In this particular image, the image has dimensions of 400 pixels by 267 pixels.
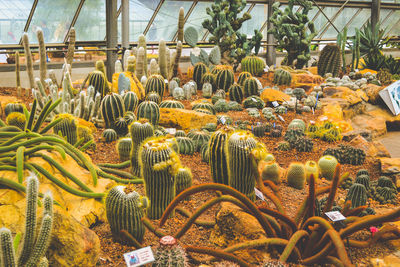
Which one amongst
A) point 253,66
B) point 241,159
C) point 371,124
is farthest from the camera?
point 253,66

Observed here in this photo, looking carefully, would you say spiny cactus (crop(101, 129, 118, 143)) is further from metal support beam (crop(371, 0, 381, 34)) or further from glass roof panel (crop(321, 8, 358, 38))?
metal support beam (crop(371, 0, 381, 34))

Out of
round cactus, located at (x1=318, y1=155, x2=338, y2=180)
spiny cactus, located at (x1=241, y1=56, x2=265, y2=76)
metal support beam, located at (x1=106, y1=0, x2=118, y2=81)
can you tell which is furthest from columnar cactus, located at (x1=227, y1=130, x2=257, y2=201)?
metal support beam, located at (x1=106, y1=0, x2=118, y2=81)

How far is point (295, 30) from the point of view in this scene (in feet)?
36.4

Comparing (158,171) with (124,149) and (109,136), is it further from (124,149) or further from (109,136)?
(109,136)

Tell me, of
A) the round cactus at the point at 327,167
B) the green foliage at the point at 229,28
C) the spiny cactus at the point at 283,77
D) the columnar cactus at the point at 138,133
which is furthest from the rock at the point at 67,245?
the green foliage at the point at 229,28

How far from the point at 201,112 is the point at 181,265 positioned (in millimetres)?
4397

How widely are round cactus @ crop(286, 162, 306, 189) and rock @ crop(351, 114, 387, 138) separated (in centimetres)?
437

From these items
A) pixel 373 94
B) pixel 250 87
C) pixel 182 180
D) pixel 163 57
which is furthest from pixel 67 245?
pixel 373 94

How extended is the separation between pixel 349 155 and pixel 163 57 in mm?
4518

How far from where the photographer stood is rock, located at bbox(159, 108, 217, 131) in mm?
5836

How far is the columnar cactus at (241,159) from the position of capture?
10.6 feet

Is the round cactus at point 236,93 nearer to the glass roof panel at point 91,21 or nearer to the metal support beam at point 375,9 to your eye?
the glass roof panel at point 91,21

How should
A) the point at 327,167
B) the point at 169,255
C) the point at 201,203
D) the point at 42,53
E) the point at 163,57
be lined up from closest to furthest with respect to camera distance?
the point at 169,255, the point at 201,203, the point at 327,167, the point at 42,53, the point at 163,57

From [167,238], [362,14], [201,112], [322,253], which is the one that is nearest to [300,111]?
[201,112]
